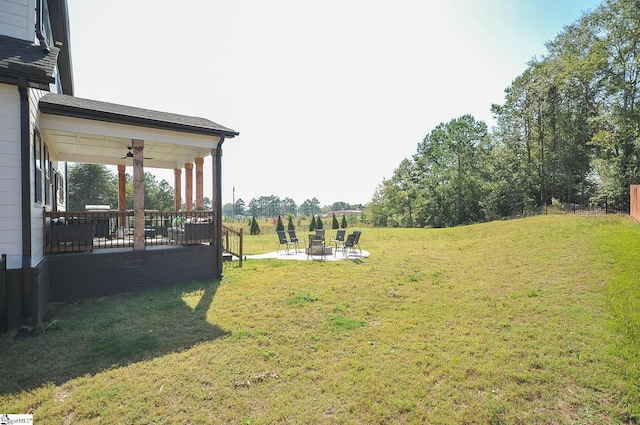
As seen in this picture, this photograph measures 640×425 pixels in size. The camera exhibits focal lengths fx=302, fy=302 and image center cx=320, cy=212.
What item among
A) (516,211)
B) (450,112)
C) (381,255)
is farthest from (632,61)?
(381,255)

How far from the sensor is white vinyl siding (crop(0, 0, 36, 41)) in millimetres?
5934

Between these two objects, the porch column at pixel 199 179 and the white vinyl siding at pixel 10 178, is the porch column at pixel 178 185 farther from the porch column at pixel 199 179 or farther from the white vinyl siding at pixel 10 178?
the white vinyl siding at pixel 10 178

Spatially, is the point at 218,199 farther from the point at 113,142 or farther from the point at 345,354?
the point at 345,354

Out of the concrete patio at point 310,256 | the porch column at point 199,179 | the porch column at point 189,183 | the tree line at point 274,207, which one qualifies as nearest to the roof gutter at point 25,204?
the porch column at point 199,179

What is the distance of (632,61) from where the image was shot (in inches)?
958

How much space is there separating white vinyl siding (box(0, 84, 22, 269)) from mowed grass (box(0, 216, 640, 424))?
1511 mm

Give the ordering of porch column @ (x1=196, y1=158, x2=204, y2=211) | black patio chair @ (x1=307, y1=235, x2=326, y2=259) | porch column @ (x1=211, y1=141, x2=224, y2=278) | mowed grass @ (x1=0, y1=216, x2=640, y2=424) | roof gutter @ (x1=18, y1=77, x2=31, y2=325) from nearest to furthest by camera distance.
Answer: mowed grass @ (x1=0, y1=216, x2=640, y2=424) < roof gutter @ (x1=18, y1=77, x2=31, y2=325) < porch column @ (x1=211, y1=141, x2=224, y2=278) < porch column @ (x1=196, y1=158, x2=204, y2=211) < black patio chair @ (x1=307, y1=235, x2=326, y2=259)

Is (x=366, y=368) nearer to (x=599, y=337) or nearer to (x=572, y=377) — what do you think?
(x=572, y=377)

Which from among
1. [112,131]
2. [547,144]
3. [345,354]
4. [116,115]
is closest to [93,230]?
[112,131]

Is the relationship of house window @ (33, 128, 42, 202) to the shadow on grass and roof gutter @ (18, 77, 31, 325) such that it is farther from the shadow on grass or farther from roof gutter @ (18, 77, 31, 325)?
the shadow on grass

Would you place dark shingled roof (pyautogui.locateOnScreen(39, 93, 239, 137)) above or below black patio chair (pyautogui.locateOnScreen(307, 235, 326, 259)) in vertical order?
above

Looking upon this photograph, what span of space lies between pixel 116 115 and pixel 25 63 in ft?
7.82

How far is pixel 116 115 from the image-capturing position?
7.43m

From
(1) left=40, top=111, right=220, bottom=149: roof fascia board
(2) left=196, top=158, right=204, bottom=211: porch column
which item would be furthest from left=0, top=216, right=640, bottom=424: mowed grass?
(1) left=40, top=111, right=220, bottom=149: roof fascia board
